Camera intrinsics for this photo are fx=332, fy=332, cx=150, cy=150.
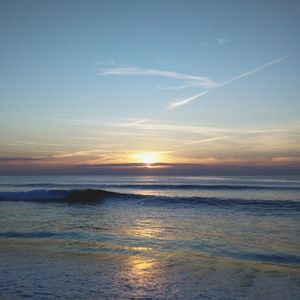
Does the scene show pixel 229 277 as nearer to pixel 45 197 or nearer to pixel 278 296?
pixel 278 296

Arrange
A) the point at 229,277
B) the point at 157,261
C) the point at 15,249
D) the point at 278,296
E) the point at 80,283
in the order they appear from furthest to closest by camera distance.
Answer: the point at 15,249 → the point at 157,261 → the point at 229,277 → the point at 80,283 → the point at 278,296

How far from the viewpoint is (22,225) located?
14.8 m

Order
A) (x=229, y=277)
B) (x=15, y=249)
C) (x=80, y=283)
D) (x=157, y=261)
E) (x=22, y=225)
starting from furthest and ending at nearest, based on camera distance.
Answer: (x=22, y=225), (x=15, y=249), (x=157, y=261), (x=229, y=277), (x=80, y=283)

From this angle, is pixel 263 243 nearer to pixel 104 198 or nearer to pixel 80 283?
pixel 80 283

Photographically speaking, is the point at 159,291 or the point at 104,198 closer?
the point at 159,291

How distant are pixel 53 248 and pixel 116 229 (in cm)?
419

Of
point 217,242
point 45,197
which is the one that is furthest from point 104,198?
point 217,242

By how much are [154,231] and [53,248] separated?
176 inches

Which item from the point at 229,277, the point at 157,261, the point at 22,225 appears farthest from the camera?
the point at 22,225

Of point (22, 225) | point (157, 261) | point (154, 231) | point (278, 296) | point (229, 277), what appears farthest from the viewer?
point (22, 225)

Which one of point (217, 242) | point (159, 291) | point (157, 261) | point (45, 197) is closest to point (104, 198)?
point (45, 197)

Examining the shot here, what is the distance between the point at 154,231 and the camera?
44.4 ft

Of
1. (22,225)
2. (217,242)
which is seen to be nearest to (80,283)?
(217,242)

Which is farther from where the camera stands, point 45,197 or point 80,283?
point 45,197
